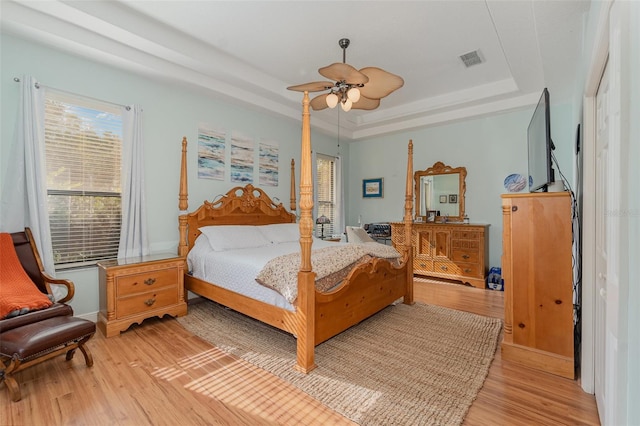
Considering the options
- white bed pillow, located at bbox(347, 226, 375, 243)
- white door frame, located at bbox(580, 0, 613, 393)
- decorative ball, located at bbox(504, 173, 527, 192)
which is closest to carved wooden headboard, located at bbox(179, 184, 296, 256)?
white bed pillow, located at bbox(347, 226, 375, 243)

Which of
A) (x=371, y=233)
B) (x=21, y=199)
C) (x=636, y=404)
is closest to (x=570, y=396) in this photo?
(x=636, y=404)

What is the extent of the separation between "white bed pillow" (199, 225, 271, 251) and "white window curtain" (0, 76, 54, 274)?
4.91ft

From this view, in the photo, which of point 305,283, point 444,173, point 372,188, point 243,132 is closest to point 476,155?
point 444,173

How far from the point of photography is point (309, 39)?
126 inches

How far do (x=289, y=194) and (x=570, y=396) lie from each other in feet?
14.0

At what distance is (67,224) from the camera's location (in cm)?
303

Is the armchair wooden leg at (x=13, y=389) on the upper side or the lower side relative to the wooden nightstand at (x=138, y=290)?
lower

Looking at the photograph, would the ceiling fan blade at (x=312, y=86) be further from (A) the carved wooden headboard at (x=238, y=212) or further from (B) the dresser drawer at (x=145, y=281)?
(B) the dresser drawer at (x=145, y=281)

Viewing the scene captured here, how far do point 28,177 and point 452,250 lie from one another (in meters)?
5.35

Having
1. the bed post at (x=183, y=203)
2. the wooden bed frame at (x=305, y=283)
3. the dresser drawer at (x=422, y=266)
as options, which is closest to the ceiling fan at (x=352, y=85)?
the wooden bed frame at (x=305, y=283)

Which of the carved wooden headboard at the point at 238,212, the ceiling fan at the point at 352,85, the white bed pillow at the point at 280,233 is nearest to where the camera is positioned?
the ceiling fan at the point at 352,85

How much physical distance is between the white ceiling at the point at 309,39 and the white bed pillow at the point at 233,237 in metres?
1.82

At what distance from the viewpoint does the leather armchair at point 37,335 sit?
1865mm

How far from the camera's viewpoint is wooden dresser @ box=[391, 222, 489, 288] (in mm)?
4586
